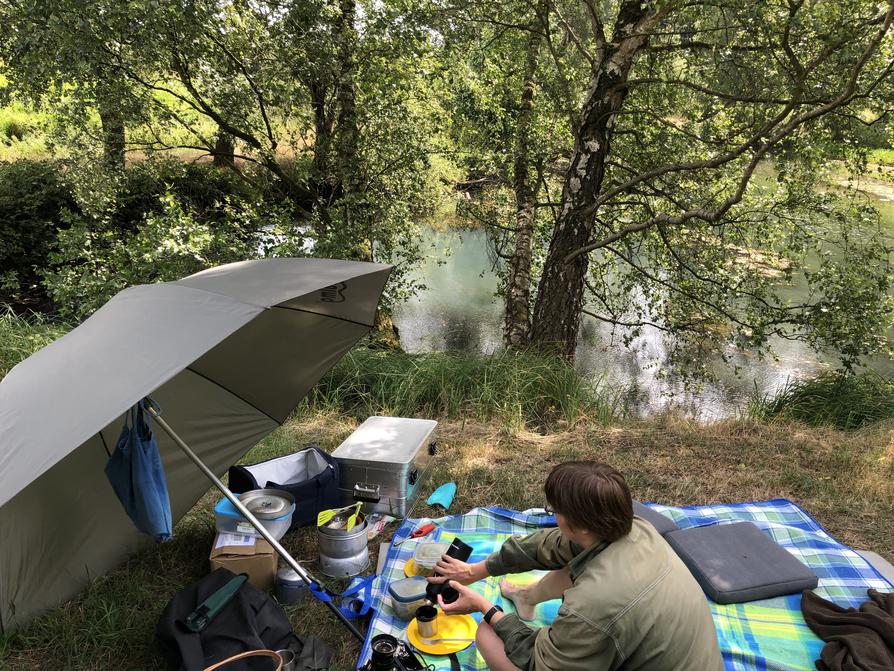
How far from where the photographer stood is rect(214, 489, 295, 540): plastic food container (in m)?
2.70

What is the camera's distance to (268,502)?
2838 millimetres

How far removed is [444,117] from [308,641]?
6251mm

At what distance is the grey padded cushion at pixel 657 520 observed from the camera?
2.79 metres

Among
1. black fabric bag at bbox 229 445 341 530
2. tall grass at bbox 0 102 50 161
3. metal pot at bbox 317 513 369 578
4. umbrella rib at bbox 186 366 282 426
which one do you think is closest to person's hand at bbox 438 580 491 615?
metal pot at bbox 317 513 369 578

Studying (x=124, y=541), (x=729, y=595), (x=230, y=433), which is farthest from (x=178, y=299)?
(x=729, y=595)

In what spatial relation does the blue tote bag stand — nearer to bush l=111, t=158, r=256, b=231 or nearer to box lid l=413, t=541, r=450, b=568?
box lid l=413, t=541, r=450, b=568

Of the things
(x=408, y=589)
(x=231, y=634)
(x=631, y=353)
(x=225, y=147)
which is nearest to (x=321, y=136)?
(x=225, y=147)

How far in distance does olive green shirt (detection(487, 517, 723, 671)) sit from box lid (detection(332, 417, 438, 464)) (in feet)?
5.30

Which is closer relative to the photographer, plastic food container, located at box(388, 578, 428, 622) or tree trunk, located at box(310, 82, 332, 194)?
plastic food container, located at box(388, 578, 428, 622)

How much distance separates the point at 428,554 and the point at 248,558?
0.83 metres

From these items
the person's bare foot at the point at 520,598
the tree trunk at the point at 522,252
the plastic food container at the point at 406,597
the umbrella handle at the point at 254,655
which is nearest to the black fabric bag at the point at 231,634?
the umbrella handle at the point at 254,655

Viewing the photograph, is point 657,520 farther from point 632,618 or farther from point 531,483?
point 632,618

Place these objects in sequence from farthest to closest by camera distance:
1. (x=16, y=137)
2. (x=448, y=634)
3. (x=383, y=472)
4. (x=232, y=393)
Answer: (x=16, y=137) → (x=383, y=472) → (x=232, y=393) → (x=448, y=634)

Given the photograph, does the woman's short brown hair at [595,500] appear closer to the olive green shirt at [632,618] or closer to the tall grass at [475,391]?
the olive green shirt at [632,618]
